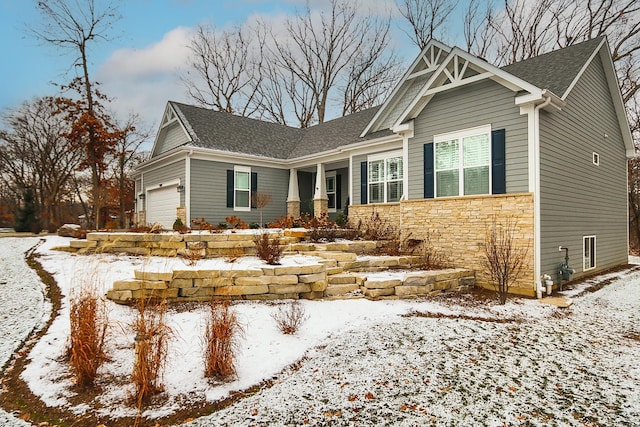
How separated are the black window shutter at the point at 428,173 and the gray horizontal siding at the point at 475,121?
13 centimetres

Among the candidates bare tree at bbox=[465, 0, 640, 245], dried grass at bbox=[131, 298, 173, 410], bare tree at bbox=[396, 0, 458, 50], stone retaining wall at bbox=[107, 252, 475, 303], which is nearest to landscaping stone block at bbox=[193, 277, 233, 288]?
stone retaining wall at bbox=[107, 252, 475, 303]

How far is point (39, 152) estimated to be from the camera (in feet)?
77.9

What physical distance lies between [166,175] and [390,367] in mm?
12337

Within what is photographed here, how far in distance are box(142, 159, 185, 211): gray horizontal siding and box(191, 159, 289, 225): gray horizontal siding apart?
1.77 ft

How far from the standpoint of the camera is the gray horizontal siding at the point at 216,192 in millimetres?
12141

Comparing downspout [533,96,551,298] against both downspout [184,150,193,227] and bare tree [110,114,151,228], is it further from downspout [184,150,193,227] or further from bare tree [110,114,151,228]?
bare tree [110,114,151,228]

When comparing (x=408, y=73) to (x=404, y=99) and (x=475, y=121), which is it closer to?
(x=404, y=99)

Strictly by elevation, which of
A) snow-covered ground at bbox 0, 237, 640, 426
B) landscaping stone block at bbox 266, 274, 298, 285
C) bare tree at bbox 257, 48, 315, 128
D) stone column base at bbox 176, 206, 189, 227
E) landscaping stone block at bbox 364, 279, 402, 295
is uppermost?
bare tree at bbox 257, 48, 315, 128

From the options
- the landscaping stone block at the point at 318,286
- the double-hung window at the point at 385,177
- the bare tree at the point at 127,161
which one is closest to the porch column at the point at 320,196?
the double-hung window at the point at 385,177

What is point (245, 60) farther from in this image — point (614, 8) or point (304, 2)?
point (614, 8)

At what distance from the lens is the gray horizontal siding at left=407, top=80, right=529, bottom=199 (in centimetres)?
716

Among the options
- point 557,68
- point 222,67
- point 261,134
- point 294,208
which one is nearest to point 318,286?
point 557,68

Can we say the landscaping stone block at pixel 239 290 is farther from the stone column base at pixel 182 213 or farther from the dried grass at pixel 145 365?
the stone column base at pixel 182 213

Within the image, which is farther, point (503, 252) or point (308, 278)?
point (503, 252)
